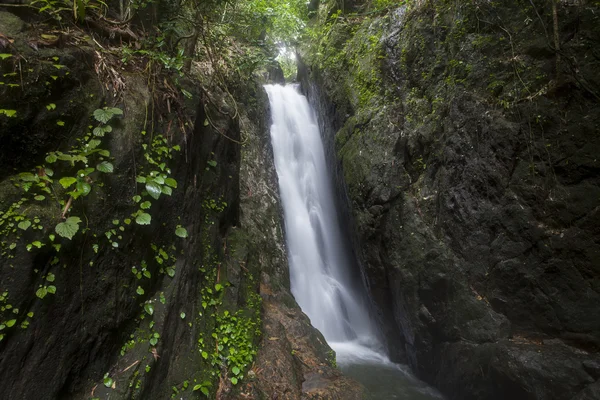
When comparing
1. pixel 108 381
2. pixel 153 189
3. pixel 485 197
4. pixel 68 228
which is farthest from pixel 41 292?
pixel 485 197

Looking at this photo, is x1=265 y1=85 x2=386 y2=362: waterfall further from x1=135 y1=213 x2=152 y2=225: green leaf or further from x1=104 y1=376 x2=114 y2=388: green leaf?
x1=135 y1=213 x2=152 y2=225: green leaf

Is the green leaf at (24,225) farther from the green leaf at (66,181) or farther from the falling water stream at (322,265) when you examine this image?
the falling water stream at (322,265)

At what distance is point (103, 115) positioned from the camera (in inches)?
115

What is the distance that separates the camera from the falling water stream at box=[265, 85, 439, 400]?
258 inches

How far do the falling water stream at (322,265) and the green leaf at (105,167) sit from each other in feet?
18.3

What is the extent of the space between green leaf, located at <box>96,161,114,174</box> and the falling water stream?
18.3 ft

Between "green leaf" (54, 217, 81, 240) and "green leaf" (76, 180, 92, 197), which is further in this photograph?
"green leaf" (76, 180, 92, 197)

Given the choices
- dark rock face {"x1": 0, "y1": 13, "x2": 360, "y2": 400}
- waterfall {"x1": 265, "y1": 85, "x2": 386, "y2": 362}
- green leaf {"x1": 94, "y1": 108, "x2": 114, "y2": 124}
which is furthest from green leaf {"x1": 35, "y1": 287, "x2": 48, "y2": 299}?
waterfall {"x1": 265, "y1": 85, "x2": 386, "y2": 362}

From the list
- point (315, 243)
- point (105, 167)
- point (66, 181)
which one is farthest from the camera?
point (315, 243)

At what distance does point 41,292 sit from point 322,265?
7359 millimetres

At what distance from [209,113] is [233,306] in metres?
2.80

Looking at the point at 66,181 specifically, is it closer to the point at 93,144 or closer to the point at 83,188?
the point at 83,188

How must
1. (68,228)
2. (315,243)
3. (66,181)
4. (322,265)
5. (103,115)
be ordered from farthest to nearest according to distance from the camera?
(315,243), (322,265), (103,115), (66,181), (68,228)

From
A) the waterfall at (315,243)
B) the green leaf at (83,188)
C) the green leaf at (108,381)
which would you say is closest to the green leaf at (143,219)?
the green leaf at (83,188)
